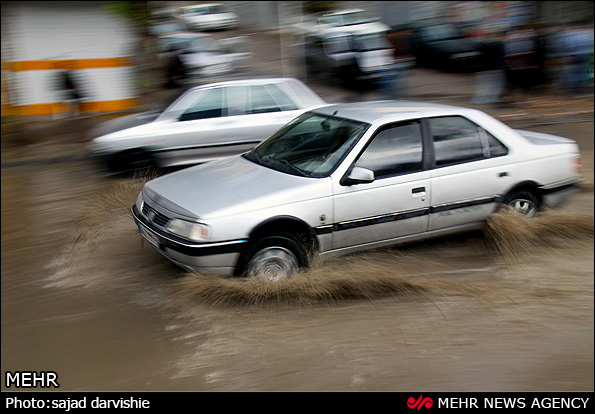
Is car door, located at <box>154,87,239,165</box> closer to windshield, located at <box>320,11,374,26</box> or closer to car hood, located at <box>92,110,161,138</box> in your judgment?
car hood, located at <box>92,110,161,138</box>

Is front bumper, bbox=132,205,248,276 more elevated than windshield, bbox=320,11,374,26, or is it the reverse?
windshield, bbox=320,11,374,26

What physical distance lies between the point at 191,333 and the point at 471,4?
54.8 ft

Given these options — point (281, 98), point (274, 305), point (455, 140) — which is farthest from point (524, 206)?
point (281, 98)

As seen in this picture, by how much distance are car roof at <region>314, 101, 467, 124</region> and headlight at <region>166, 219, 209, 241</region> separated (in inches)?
76.1

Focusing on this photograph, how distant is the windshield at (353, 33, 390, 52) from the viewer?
50.5ft

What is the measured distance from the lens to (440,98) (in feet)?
50.6

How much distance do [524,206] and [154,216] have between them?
Result: 367 centimetres

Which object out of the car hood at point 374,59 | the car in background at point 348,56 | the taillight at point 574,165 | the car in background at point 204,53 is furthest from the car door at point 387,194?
the car in background at point 204,53

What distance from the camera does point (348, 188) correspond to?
5461 mm

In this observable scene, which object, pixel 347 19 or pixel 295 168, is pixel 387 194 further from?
pixel 347 19

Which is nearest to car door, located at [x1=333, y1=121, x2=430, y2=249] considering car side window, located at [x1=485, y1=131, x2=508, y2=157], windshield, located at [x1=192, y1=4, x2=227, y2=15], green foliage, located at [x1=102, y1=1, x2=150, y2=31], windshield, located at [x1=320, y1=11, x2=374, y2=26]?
car side window, located at [x1=485, y1=131, x2=508, y2=157]

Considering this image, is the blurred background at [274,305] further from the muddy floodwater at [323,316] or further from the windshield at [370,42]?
the windshield at [370,42]
